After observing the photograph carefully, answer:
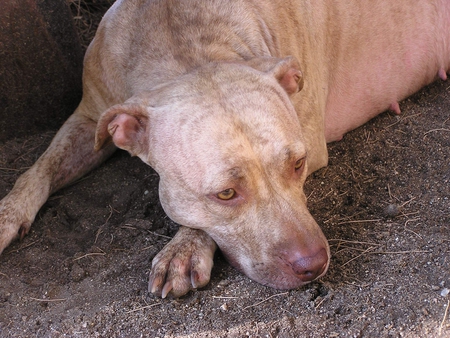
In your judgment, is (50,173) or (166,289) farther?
(50,173)

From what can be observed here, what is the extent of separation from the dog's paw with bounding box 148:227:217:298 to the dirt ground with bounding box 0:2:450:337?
0.21 feet

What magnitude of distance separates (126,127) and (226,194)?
0.61 m

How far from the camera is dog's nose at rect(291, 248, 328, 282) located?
2436 millimetres

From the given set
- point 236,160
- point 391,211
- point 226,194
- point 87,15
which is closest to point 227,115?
point 236,160

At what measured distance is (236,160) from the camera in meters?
2.45

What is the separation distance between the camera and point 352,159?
147 inches

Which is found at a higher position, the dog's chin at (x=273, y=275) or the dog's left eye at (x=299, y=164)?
the dog's left eye at (x=299, y=164)

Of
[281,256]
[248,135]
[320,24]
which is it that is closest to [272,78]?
[248,135]

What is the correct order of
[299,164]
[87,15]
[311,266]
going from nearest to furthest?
1. [311,266]
2. [299,164]
3. [87,15]

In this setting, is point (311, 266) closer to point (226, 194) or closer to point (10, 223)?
point (226, 194)

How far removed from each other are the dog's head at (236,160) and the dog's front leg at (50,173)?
0.89 m

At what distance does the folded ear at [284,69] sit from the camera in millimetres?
2793

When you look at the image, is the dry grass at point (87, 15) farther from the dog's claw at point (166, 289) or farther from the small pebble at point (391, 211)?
the small pebble at point (391, 211)

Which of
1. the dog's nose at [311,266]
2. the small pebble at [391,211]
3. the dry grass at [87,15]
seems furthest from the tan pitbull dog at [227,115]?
the dry grass at [87,15]
